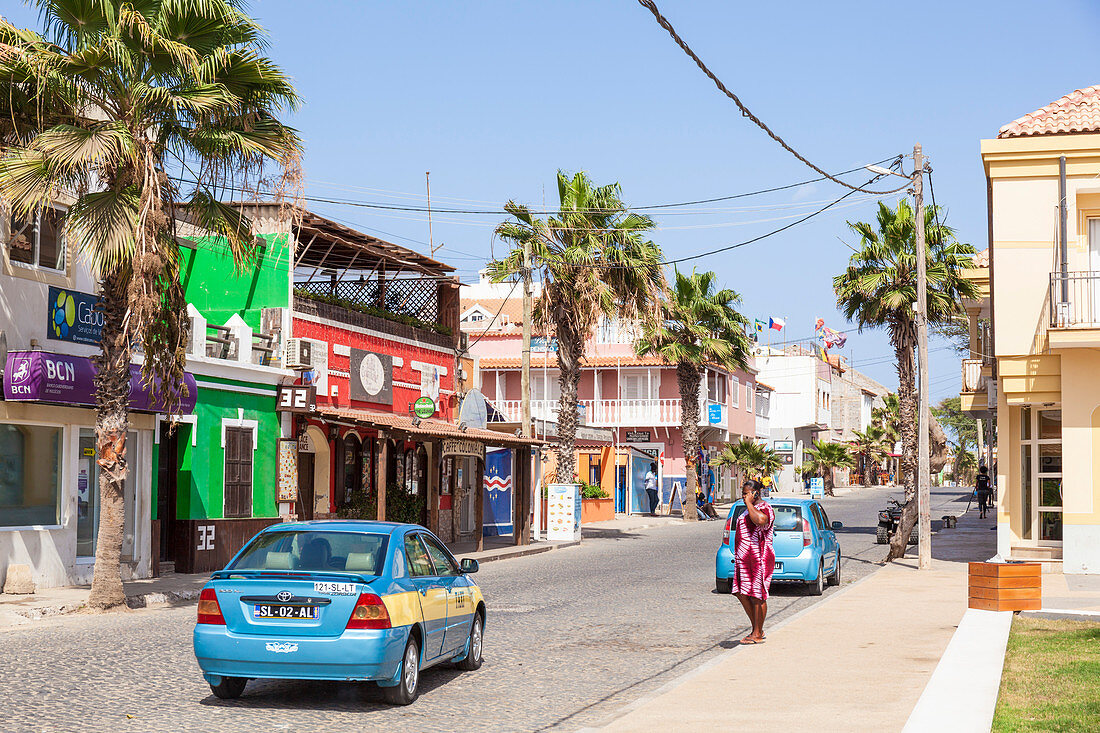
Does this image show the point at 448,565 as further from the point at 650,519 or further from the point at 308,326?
the point at 650,519

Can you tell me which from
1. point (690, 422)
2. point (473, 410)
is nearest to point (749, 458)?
point (690, 422)

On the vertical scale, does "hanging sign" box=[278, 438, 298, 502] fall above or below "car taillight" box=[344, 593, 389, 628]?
above

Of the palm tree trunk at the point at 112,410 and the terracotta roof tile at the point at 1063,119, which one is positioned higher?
the terracotta roof tile at the point at 1063,119

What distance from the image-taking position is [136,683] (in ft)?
35.2

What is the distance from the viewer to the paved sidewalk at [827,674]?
8922 millimetres

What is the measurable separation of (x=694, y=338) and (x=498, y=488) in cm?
1350

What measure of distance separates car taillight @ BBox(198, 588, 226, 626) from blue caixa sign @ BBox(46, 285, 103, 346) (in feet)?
34.8

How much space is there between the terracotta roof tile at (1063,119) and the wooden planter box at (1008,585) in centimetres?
1167

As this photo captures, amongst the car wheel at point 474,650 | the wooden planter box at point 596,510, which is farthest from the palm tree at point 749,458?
the car wheel at point 474,650

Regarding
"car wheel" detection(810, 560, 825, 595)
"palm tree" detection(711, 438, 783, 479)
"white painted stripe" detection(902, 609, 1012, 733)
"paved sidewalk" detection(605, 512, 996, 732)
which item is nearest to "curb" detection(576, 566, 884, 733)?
"paved sidewalk" detection(605, 512, 996, 732)

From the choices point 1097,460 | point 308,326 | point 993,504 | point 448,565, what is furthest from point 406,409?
point 993,504

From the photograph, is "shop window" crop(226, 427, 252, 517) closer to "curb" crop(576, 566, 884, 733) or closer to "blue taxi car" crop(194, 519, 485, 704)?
"curb" crop(576, 566, 884, 733)

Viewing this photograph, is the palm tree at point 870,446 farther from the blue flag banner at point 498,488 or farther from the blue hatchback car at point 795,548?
the blue hatchback car at point 795,548

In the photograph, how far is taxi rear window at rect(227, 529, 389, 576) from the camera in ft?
32.6
